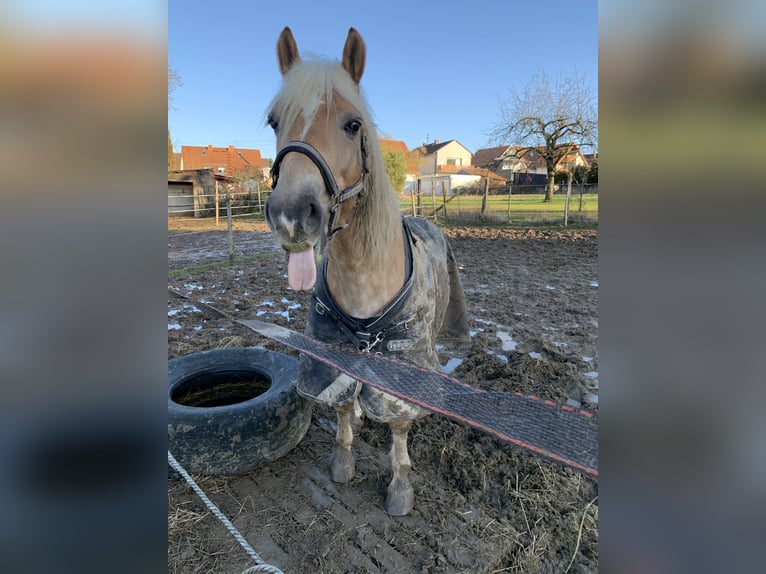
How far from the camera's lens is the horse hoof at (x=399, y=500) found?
7.34 ft

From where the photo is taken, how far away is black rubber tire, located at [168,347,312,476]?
222 centimetres

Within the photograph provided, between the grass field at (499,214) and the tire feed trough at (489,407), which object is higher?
the grass field at (499,214)

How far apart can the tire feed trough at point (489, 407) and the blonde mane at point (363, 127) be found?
512 mm

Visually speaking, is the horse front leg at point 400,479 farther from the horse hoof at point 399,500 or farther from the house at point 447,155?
the house at point 447,155


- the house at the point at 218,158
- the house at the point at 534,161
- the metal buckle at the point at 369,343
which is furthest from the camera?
the house at the point at 218,158

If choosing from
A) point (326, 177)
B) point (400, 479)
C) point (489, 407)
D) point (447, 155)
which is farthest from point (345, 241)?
point (447, 155)

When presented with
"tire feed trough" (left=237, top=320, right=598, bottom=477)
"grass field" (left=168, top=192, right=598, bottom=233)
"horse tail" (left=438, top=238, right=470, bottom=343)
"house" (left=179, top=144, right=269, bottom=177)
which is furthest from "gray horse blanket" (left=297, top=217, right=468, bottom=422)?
"house" (left=179, top=144, right=269, bottom=177)

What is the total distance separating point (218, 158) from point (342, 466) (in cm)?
4571

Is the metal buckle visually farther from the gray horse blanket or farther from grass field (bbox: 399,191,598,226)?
grass field (bbox: 399,191,598,226)

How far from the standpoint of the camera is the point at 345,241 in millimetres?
1932

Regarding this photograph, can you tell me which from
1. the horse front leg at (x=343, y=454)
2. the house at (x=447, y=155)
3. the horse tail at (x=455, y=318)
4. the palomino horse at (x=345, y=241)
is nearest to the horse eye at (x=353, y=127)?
the palomino horse at (x=345, y=241)
